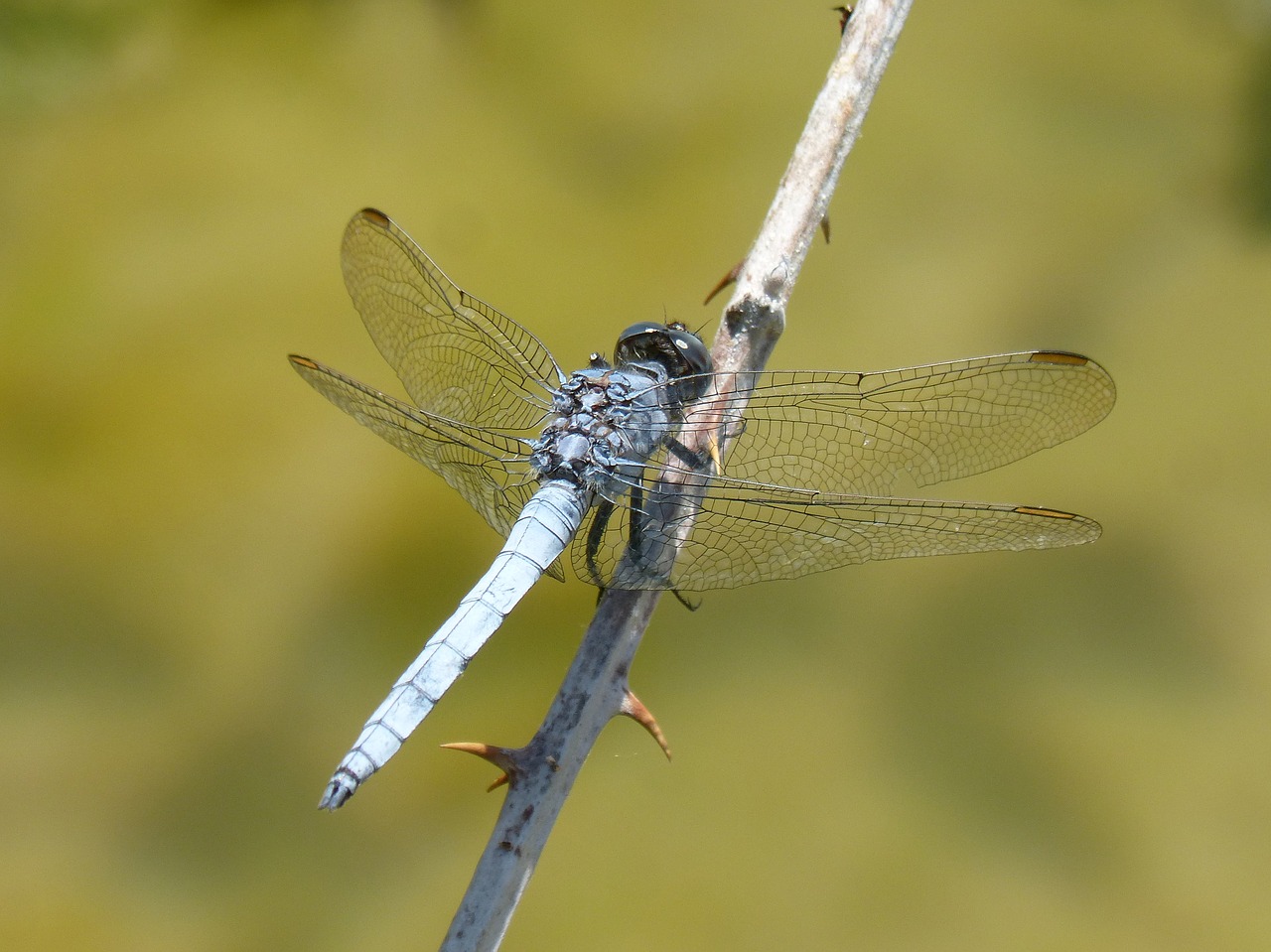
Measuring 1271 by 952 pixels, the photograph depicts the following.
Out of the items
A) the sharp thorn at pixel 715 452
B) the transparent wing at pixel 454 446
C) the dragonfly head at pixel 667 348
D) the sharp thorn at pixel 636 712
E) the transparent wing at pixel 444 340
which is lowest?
the sharp thorn at pixel 636 712

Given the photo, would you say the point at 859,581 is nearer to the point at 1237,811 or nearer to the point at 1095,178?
the point at 1237,811

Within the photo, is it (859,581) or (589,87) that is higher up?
(589,87)

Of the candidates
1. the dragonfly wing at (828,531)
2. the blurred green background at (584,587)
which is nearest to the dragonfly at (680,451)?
the dragonfly wing at (828,531)

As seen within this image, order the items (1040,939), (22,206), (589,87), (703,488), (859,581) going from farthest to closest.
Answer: (589,87) → (22,206) → (859,581) → (1040,939) → (703,488)

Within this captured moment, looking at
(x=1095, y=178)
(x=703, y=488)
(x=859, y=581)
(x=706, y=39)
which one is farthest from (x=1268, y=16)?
(x=703, y=488)

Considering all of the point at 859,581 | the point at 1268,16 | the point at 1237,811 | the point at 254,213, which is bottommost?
the point at 1237,811

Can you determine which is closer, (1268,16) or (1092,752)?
(1092,752)

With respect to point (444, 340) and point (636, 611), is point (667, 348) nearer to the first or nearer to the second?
point (444, 340)

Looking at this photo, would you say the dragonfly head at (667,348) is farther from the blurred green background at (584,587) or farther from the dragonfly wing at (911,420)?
the blurred green background at (584,587)
